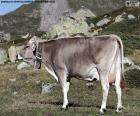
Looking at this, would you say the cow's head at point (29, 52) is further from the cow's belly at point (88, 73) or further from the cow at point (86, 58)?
the cow's belly at point (88, 73)

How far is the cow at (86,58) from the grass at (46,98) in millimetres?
1118

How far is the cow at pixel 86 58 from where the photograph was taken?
22.2 m

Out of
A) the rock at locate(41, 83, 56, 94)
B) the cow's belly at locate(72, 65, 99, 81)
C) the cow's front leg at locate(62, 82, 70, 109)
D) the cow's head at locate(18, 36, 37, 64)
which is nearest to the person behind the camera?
the cow's belly at locate(72, 65, 99, 81)

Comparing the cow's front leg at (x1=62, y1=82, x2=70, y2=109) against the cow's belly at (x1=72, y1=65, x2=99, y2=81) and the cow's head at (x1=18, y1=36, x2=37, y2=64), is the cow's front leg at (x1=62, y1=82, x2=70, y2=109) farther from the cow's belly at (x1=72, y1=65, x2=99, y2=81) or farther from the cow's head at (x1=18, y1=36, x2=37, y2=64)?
the cow's head at (x1=18, y1=36, x2=37, y2=64)

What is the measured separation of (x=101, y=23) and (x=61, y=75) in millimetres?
105900

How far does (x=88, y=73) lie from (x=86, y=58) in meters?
0.65

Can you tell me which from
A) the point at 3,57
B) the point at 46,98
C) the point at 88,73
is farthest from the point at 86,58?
the point at 3,57

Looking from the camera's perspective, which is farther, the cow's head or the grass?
the cow's head

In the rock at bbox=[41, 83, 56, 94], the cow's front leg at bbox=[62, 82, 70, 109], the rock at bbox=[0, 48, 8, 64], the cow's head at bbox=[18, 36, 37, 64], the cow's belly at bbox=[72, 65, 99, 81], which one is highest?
the cow's head at bbox=[18, 36, 37, 64]

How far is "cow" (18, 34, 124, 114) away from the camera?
22.2 metres

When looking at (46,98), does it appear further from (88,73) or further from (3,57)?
(3,57)

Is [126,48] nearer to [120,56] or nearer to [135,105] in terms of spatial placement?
[135,105]

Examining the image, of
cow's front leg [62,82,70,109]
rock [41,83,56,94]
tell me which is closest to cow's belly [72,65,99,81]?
cow's front leg [62,82,70,109]

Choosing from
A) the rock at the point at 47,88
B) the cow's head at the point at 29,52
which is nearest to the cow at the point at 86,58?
the cow's head at the point at 29,52
